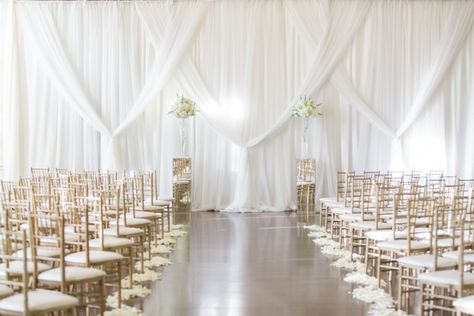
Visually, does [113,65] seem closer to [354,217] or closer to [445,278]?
[354,217]

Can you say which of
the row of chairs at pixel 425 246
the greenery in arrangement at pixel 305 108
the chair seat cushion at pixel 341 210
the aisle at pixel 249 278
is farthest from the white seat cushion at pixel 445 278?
the greenery in arrangement at pixel 305 108

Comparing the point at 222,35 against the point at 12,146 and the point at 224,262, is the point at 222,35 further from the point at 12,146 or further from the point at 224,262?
the point at 224,262

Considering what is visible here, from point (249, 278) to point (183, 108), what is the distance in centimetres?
633

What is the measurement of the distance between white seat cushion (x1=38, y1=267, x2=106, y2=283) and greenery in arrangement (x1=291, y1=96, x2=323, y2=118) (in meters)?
8.80

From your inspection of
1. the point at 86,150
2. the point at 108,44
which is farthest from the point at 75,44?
the point at 86,150

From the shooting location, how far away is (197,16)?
1358cm

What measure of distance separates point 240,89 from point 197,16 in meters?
1.88

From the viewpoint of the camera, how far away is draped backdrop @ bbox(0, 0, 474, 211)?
A: 537 inches

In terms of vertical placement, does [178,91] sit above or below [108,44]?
below

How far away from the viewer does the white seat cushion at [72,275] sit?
491 cm

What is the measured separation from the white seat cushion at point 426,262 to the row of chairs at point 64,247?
9.08 feet

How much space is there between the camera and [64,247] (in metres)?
5.08

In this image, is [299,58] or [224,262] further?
[299,58]

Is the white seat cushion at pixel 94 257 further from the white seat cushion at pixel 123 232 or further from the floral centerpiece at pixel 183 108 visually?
the floral centerpiece at pixel 183 108
